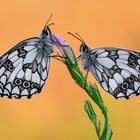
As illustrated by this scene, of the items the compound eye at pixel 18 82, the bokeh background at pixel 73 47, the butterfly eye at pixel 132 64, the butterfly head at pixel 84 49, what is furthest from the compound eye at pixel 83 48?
the bokeh background at pixel 73 47

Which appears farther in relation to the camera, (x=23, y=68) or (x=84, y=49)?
(x=23, y=68)

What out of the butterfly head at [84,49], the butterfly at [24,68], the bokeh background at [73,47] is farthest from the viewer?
the bokeh background at [73,47]

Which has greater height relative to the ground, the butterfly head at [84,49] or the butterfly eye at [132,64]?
the butterfly head at [84,49]

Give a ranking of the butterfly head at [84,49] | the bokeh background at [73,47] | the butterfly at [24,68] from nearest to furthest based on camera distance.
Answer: the butterfly head at [84,49]
the butterfly at [24,68]
the bokeh background at [73,47]

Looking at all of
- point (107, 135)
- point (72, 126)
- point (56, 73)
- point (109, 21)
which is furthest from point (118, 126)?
point (107, 135)

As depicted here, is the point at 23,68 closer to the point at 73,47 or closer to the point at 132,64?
the point at 132,64

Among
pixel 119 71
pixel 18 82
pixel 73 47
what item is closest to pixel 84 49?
pixel 119 71

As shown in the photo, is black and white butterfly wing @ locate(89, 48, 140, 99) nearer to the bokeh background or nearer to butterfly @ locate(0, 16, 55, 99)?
butterfly @ locate(0, 16, 55, 99)

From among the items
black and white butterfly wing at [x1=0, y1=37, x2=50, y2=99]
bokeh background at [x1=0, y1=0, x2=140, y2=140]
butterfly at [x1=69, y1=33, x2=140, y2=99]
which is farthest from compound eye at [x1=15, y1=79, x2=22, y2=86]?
bokeh background at [x1=0, y1=0, x2=140, y2=140]

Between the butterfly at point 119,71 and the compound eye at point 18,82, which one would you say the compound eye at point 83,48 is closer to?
the butterfly at point 119,71
